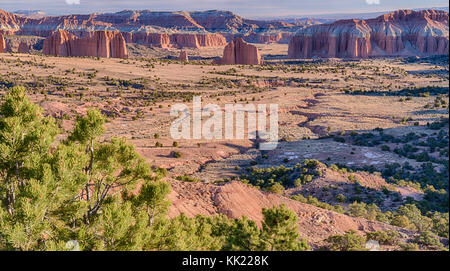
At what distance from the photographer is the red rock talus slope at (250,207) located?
582 inches

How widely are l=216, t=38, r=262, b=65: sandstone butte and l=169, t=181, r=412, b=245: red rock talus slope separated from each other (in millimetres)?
80414

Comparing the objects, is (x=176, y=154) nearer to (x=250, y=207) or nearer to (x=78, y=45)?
(x=250, y=207)

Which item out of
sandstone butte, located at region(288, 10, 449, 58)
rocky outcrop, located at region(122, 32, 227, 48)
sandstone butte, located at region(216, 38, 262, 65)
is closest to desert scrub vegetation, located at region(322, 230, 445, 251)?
sandstone butte, located at region(216, 38, 262, 65)

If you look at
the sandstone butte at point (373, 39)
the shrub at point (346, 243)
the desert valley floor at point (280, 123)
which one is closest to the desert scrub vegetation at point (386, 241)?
the shrub at point (346, 243)

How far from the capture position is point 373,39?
126 meters

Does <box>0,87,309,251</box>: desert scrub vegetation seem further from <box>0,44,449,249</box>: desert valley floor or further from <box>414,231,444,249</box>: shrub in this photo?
<box>414,231,444,249</box>: shrub

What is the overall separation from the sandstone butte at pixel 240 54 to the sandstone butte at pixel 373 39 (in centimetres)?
3965

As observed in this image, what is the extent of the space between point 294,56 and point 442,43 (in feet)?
158

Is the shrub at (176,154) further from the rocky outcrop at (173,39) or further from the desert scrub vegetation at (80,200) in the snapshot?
the rocky outcrop at (173,39)

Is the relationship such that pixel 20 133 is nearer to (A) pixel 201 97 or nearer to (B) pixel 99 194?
(B) pixel 99 194

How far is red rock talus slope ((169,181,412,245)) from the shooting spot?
1479cm

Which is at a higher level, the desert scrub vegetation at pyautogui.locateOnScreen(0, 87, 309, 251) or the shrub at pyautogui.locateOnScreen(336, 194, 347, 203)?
the desert scrub vegetation at pyautogui.locateOnScreen(0, 87, 309, 251)

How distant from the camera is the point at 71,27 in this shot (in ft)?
630
